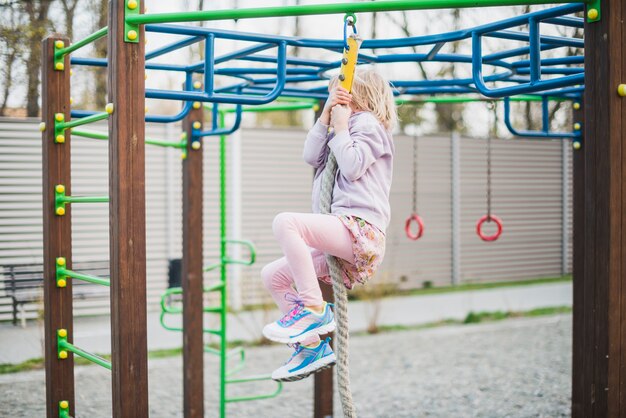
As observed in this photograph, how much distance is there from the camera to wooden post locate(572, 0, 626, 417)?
6.80 ft

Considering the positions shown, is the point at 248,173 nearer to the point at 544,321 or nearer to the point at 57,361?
the point at 544,321

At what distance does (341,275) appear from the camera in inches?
96.1

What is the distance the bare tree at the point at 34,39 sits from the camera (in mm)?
7223

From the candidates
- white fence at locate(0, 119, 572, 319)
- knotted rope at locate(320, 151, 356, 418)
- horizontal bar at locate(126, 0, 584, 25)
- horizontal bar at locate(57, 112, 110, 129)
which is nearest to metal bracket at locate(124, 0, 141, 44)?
horizontal bar at locate(126, 0, 584, 25)

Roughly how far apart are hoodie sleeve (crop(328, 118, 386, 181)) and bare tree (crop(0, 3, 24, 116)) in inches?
227

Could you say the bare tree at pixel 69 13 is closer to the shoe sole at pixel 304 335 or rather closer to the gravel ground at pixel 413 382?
the gravel ground at pixel 413 382

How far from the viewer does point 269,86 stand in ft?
15.4

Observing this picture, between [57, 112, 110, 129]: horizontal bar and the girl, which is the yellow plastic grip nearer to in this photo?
the girl

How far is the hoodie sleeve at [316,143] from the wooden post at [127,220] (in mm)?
601

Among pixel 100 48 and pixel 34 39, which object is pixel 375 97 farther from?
pixel 100 48

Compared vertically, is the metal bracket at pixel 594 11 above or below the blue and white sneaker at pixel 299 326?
above

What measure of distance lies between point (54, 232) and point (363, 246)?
5.86 feet

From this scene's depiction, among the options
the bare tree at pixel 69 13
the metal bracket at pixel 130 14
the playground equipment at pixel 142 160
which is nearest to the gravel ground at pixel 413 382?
the playground equipment at pixel 142 160

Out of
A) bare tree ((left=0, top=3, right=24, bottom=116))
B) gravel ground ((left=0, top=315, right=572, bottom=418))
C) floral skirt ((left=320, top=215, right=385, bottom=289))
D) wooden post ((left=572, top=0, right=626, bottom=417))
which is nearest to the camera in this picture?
wooden post ((left=572, top=0, right=626, bottom=417))
